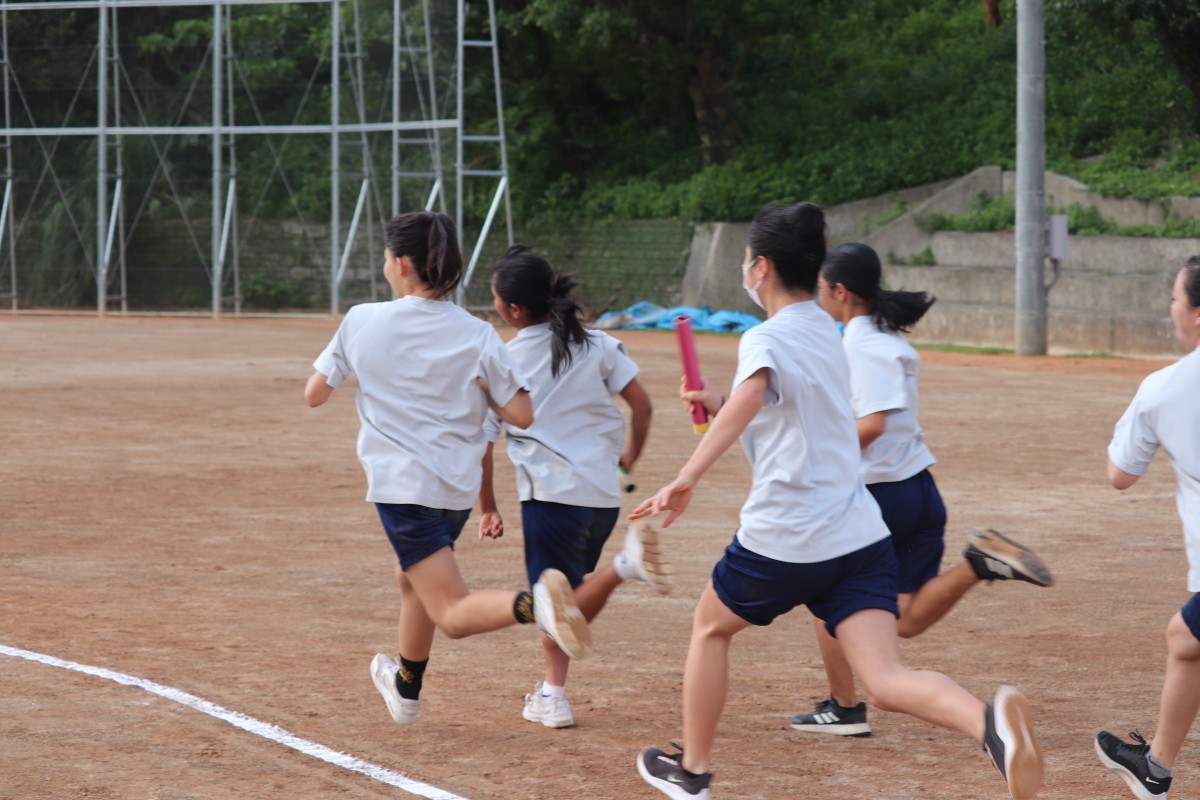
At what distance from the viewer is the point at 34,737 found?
5102 mm

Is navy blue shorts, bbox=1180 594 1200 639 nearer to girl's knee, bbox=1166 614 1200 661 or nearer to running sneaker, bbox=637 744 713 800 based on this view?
girl's knee, bbox=1166 614 1200 661

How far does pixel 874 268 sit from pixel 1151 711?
180 centimetres

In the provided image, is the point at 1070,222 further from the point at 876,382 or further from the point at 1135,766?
the point at 1135,766

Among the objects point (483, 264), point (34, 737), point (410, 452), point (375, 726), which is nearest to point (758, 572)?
point (410, 452)

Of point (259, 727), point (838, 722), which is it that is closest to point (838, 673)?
point (838, 722)

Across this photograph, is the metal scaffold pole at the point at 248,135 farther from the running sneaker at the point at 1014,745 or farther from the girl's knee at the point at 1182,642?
the running sneaker at the point at 1014,745

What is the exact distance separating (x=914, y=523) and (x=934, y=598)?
26 centimetres

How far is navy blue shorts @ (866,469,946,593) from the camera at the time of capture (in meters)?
5.27

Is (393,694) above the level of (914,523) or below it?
below

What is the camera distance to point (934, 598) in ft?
17.4

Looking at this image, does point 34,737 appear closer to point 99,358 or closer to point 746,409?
point 746,409

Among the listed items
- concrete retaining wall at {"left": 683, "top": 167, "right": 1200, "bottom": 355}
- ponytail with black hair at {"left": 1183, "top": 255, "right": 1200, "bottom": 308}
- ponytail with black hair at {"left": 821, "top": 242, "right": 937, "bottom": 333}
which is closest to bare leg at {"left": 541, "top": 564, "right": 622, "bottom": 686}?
ponytail with black hair at {"left": 821, "top": 242, "right": 937, "bottom": 333}

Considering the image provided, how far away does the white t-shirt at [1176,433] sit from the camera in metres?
4.18

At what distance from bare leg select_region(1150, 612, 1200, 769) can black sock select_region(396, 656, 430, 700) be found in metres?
2.25
